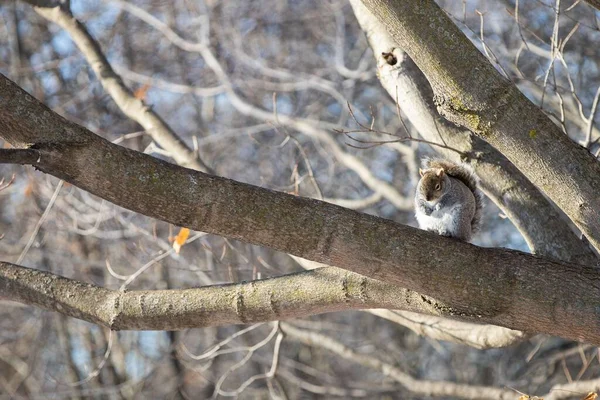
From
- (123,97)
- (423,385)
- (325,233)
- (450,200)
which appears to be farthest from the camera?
(423,385)

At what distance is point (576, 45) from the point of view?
545 cm

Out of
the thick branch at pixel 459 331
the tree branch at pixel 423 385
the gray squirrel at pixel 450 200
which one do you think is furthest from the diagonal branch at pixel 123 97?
the gray squirrel at pixel 450 200

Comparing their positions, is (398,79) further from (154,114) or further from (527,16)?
(527,16)

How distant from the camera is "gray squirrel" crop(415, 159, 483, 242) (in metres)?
2.62

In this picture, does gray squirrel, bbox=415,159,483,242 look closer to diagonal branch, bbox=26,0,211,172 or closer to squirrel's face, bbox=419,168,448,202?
squirrel's face, bbox=419,168,448,202

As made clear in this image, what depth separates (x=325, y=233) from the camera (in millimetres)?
1940

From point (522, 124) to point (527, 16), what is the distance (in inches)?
149

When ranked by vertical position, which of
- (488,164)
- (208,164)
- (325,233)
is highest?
(208,164)

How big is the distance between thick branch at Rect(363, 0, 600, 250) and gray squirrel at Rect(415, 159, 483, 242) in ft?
1.76

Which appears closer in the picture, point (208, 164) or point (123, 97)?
point (123, 97)

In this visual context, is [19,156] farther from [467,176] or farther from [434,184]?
[467,176]

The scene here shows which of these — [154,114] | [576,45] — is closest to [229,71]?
[576,45]

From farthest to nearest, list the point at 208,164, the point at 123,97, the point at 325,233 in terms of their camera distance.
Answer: the point at 208,164 → the point at 123,97 → the point at 325,233

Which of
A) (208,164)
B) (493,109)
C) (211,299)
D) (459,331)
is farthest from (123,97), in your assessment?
(208,164)
